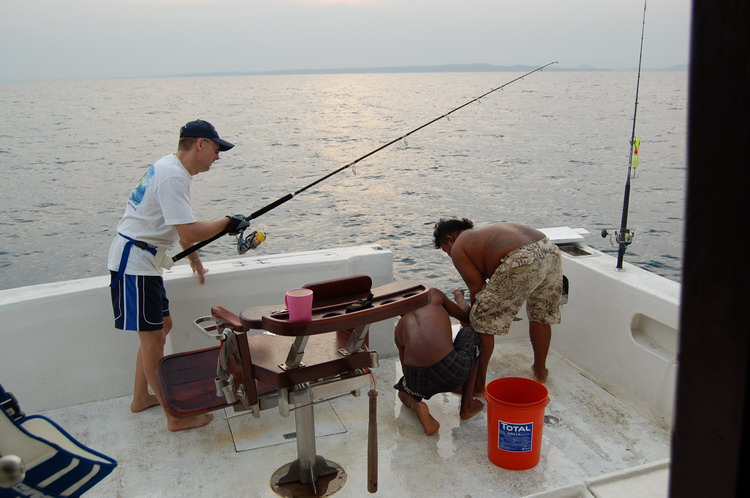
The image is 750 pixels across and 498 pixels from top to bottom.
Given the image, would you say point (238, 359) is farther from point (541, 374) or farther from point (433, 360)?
point (541, 374)

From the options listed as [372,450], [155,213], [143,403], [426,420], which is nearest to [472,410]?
[426,420]

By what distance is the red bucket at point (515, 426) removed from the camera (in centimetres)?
275

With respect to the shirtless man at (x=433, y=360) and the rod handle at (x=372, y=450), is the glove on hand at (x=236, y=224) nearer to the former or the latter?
the shirtless man at (x=433, y=360)

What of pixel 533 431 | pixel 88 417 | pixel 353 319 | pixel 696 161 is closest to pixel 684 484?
pixel 696 161

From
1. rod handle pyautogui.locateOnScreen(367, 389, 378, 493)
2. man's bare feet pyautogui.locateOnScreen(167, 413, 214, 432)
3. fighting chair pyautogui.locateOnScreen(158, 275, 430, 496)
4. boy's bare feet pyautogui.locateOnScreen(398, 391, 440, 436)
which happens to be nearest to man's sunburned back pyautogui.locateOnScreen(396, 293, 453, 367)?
boy's bare feet pyautogui.locateOnScreen(398, 391, 440, 436)

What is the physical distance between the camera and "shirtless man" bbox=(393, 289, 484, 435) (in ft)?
10.00

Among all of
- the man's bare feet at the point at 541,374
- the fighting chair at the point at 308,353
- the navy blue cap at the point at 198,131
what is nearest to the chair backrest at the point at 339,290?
the fighting chair at the point at 308,353

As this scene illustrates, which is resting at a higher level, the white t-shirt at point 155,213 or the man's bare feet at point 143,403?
the white t-shirt at point 155,213

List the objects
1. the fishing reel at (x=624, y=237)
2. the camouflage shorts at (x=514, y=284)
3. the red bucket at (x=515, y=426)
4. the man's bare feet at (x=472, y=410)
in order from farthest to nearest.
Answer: the fishing reel at (x=624, y=237)
the camouflage shorts at (x=514, y=284)
the man's bare feet at (x=472, y=410)
the red bucket at (x=515, y=426)

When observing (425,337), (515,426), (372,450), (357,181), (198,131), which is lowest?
(357,181)

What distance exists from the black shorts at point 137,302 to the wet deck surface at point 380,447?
58cm

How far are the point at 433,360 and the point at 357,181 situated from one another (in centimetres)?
1913

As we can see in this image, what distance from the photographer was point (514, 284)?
342cm

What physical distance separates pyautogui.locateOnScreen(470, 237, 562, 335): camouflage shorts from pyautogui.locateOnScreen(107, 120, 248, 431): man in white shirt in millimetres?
1325
